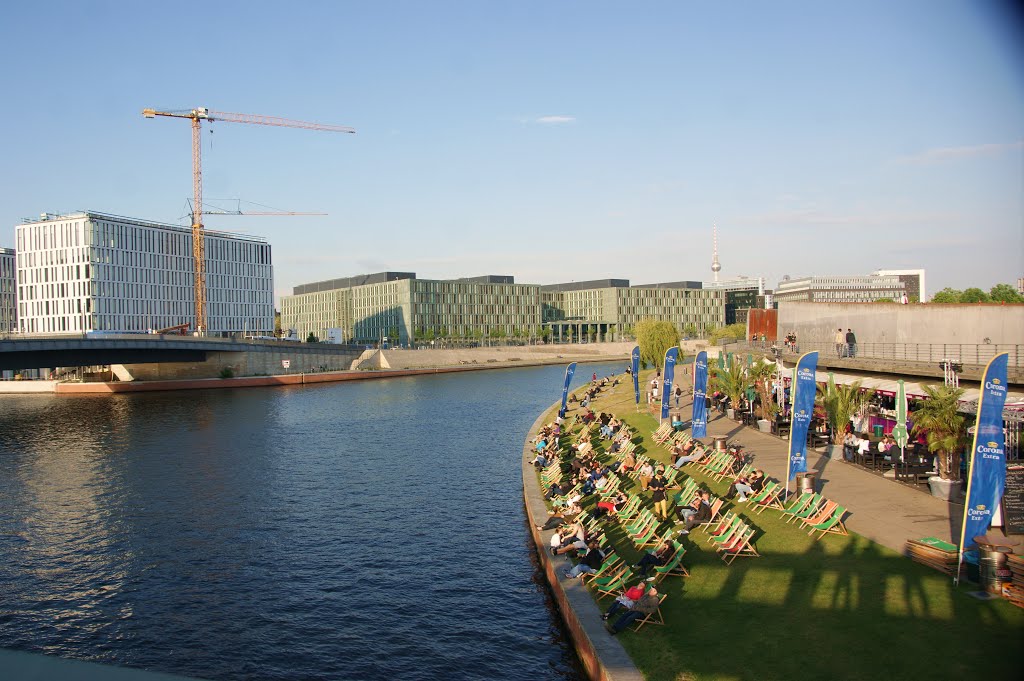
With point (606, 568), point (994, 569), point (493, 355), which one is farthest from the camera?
point (493, 355)

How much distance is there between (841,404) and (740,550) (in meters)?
12.0

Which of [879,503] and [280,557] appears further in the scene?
[280,557]

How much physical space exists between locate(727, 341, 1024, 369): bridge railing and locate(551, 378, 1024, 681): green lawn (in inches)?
492

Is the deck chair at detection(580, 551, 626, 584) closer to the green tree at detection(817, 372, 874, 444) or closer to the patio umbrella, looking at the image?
the patio umbrella

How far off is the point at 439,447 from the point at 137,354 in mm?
54050

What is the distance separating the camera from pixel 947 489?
19141 millimetres

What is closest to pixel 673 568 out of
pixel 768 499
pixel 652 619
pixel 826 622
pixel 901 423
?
pixel 652 619

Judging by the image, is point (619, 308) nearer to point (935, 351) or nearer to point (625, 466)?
point (935, 351)

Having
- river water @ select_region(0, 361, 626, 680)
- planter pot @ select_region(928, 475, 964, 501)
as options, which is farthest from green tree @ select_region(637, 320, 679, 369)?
planter pot @ select_region(928, 475, 964, 501)

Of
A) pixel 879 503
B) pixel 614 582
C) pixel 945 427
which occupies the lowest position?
pixel 614 582

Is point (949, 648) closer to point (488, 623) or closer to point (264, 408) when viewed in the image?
point (488, 623)

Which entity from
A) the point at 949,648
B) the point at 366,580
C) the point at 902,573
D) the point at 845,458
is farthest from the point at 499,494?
the point at 949,648

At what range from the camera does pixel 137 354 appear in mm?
81938

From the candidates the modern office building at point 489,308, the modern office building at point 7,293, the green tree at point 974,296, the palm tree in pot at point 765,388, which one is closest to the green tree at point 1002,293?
the green tree at point 974,296
